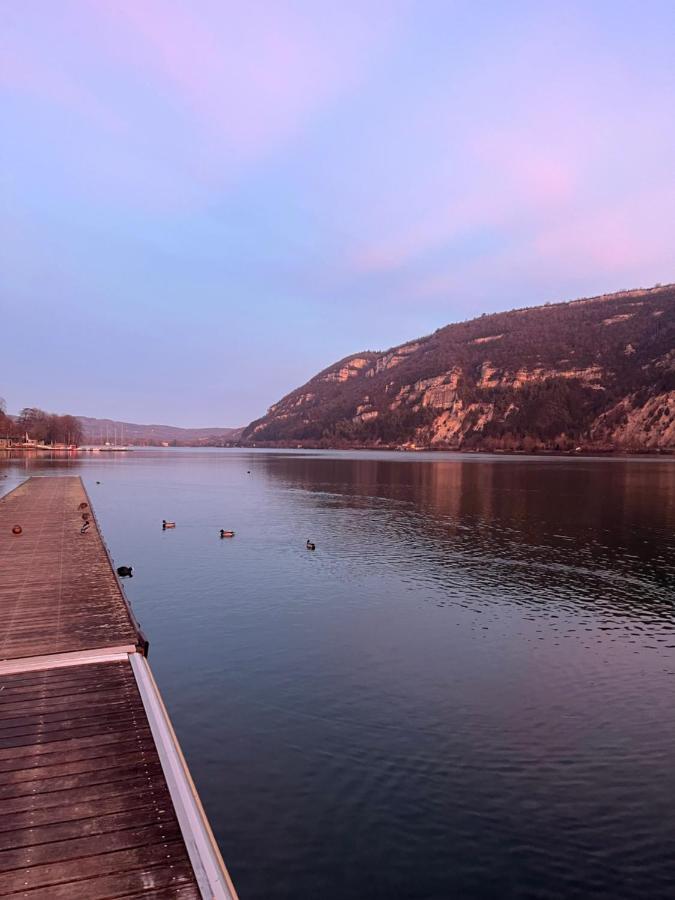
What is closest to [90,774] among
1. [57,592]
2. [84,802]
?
[84,802]

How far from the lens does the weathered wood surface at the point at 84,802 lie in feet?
23.7

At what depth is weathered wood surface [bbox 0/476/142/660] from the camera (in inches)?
655

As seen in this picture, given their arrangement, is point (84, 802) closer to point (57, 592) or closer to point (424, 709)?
point (424, 709)

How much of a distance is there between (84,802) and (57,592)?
1527 cm

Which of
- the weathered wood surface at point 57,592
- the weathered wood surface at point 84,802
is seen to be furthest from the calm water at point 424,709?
the weathered wood surface at point 84,802

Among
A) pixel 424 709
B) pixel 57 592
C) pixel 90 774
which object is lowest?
pixel 424 709

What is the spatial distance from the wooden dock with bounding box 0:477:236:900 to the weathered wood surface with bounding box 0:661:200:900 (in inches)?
0.7

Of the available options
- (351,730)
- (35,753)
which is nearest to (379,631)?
(351,730)

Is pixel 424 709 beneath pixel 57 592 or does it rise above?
beneath

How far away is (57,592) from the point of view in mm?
22297

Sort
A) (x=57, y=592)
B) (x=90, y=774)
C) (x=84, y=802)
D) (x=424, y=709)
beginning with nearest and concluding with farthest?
(x=84, y=802) < (x=90, y=774) < (x=424, y=709) < (x=57, y=592)

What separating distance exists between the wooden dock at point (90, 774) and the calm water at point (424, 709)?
2.41 m

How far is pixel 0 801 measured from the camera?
345 inches

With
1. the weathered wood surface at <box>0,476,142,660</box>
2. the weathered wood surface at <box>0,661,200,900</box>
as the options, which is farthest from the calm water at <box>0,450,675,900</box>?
the weathered wood surface at <box>0,661,200,900</box>
